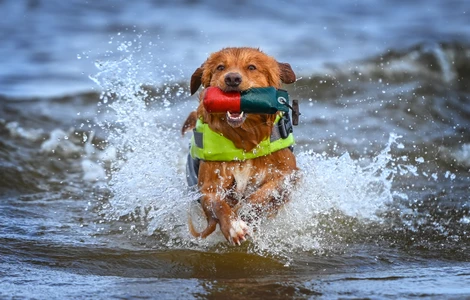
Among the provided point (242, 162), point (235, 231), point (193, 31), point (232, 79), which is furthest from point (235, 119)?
point (193, 31)

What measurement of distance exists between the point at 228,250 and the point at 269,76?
1.22 m

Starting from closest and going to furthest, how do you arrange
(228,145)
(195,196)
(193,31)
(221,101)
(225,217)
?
(221,101)
(225,217)
(228,145)
(195,196)
(193,31)

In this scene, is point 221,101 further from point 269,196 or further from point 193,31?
point 193,31

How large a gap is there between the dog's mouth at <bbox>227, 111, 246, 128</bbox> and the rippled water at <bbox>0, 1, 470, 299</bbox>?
852mm

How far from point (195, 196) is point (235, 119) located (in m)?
0.76

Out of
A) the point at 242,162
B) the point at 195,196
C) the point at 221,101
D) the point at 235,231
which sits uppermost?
the point at 221,101

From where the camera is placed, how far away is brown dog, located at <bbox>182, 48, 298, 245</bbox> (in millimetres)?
5293

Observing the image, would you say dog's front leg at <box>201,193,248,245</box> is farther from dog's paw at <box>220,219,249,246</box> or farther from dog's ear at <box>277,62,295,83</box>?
dog's ear at <box>277,62,295,83</box>

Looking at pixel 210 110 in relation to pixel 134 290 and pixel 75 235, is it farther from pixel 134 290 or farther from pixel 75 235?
pixel 75 235

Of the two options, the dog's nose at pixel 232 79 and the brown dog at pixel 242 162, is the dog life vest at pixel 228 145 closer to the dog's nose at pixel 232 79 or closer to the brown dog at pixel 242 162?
the brown dog at pixel 242 162

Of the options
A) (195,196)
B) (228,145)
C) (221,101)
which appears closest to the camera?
(221,101)

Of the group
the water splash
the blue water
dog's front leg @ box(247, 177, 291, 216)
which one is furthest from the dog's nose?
the blue water

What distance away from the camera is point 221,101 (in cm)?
510

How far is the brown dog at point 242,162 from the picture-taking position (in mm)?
5293
